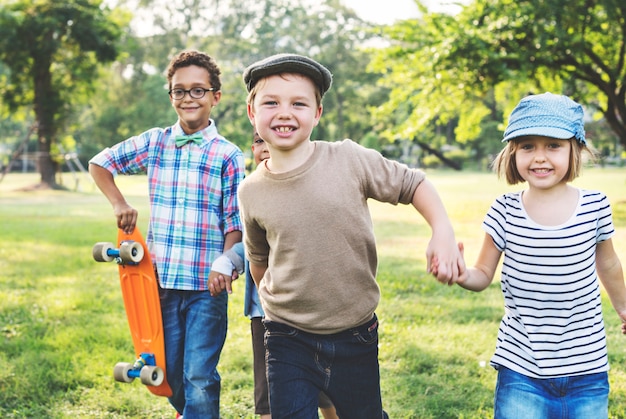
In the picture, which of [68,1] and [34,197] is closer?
[34,197]

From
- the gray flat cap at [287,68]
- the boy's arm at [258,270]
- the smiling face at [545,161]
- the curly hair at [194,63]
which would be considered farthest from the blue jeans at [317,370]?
the curly hair at [194,63]

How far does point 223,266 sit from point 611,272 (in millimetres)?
1590

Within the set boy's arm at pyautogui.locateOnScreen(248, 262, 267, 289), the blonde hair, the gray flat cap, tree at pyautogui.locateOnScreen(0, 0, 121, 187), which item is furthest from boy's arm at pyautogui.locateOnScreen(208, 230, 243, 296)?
tree at pyautogui.locateOnScreen(0, 0, 121, 187)

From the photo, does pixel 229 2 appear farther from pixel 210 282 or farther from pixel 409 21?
pixel 210 282

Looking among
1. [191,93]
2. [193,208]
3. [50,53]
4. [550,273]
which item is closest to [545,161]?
[550,273]

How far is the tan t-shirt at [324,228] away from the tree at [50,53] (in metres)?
26.6

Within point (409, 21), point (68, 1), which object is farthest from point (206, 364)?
point (68, 1)

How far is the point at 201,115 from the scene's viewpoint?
11.2 feet

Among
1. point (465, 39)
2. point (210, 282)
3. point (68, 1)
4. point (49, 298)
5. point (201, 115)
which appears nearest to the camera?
point (210, 282)

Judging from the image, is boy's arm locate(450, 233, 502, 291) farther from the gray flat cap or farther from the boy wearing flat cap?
the gray flat cap

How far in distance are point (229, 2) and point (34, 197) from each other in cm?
2542

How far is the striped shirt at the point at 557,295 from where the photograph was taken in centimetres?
243

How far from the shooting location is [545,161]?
98.8 inches

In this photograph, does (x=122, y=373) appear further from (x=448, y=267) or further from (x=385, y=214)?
(x=385, y=214)
